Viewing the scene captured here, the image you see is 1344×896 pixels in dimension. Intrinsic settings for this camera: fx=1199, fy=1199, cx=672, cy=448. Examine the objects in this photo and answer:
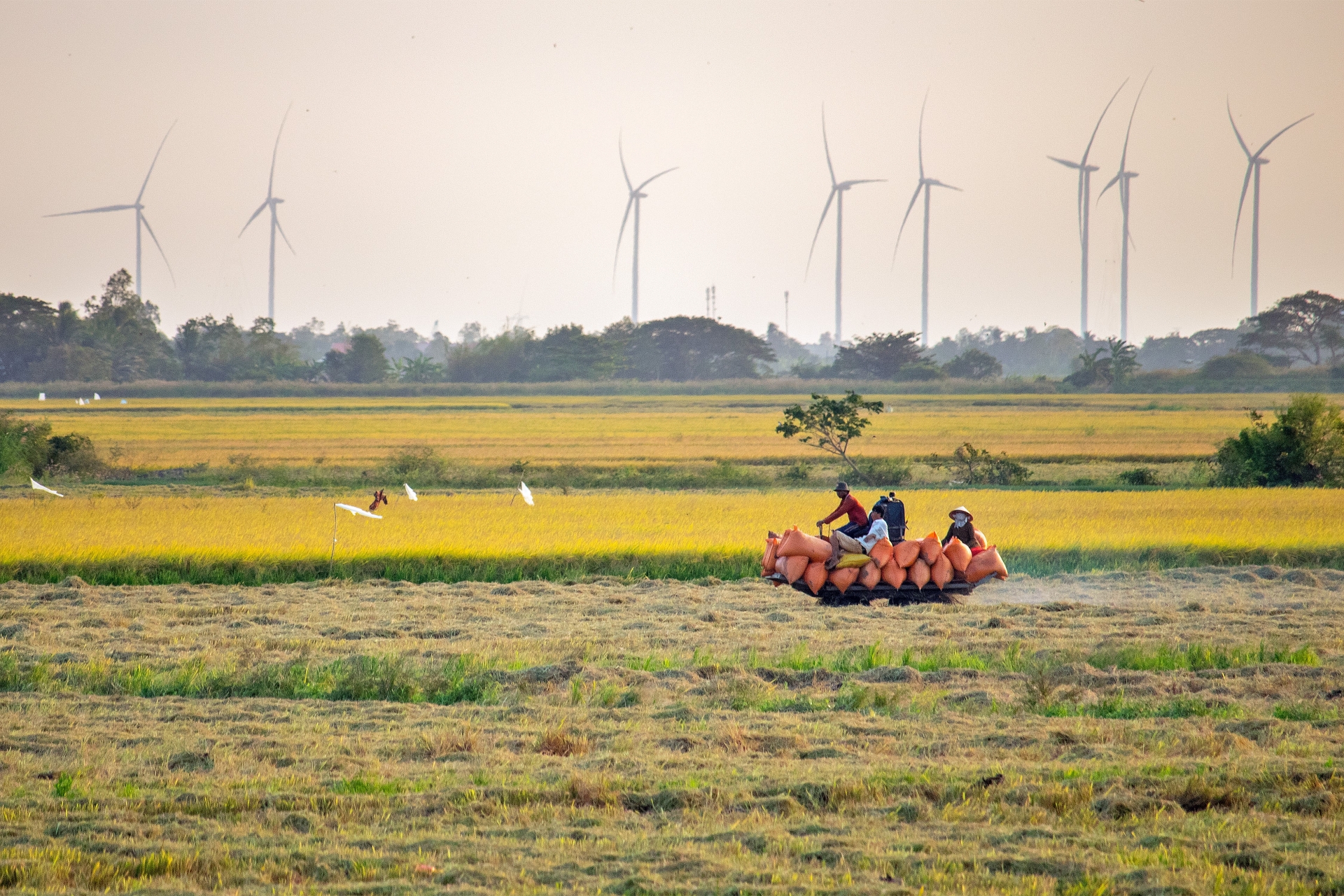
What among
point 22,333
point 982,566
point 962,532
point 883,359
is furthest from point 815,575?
point 22,333

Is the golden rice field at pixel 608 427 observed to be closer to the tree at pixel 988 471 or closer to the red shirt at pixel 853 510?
the tree at pixel 988 471

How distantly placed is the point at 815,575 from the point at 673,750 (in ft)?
17.6

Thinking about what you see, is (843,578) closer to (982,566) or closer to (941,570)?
(941,570)

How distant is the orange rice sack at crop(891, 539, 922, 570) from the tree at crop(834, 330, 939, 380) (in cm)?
8751

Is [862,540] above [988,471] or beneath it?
above

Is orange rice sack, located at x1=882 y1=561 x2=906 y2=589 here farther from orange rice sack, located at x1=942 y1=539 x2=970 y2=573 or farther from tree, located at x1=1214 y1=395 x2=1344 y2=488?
tree, located at x1=1214 y1=395 x2=1344 y2=488

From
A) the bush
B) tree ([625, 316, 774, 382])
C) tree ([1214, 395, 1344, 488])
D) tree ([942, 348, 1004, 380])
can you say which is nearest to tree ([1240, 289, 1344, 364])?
the bush

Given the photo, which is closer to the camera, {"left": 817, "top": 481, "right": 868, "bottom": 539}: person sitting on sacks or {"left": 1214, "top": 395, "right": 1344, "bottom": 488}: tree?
{"left": 817, "top": 481, "right": 868, "bottom": 539}: person sitting on sacks

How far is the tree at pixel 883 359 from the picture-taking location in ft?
330

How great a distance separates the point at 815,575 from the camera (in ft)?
45.1

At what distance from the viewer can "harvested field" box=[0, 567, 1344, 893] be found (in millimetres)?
6344

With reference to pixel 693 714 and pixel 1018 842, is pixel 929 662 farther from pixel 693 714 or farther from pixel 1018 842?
pixel 1018 842

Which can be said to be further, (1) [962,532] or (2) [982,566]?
(1) [962,532]

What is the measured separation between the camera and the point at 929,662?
38.4 feet
